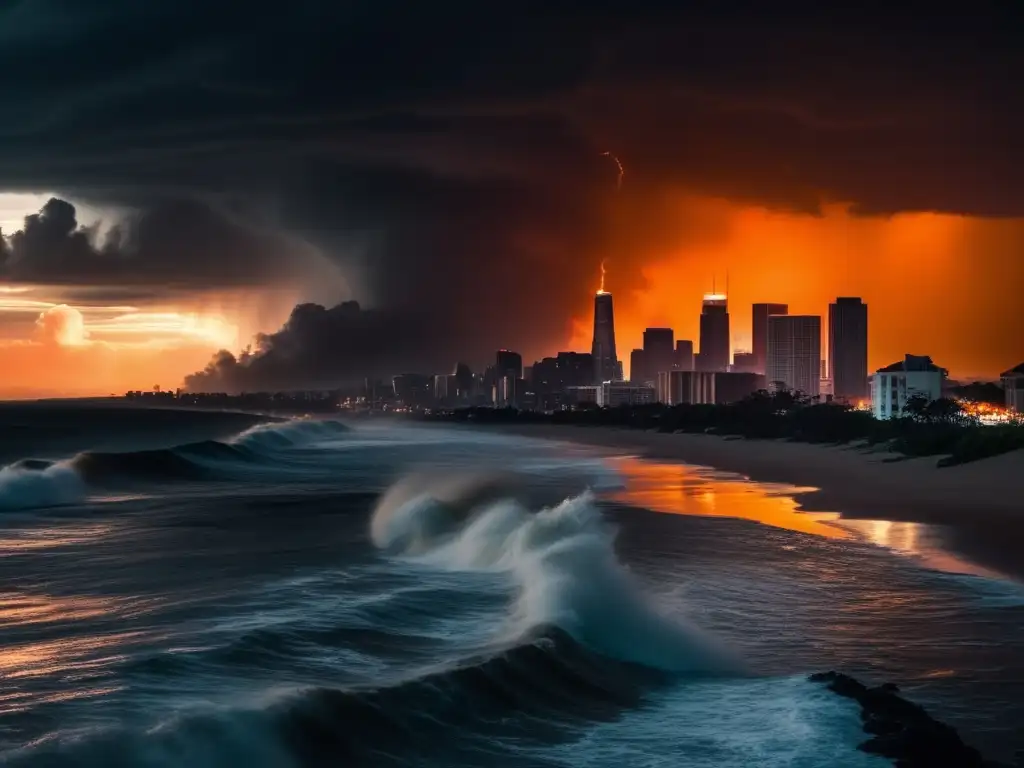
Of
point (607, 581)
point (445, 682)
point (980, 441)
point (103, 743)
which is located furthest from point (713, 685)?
point (980, 441)

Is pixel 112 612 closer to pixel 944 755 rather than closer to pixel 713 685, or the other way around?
pixel 713 685

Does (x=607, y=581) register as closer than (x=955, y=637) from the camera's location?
No

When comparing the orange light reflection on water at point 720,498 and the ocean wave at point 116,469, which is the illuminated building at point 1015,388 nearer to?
the ocean wave at point 116,469

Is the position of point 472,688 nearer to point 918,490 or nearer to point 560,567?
point 560,567

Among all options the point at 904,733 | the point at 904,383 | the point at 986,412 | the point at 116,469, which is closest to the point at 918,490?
the point at 904,733

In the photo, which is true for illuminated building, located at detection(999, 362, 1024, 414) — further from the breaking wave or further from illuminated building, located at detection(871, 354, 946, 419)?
the breaking wave

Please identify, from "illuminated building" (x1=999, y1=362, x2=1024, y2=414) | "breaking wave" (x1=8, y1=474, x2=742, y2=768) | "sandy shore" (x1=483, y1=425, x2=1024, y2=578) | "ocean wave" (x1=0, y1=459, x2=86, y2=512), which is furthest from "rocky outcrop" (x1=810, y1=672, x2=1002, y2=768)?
"illuminated building" (x1=999, y1=362, x2=1024, y2=414)

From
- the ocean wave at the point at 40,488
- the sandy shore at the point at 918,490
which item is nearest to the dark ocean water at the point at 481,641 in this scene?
the sandy shore at the point at 918,490
